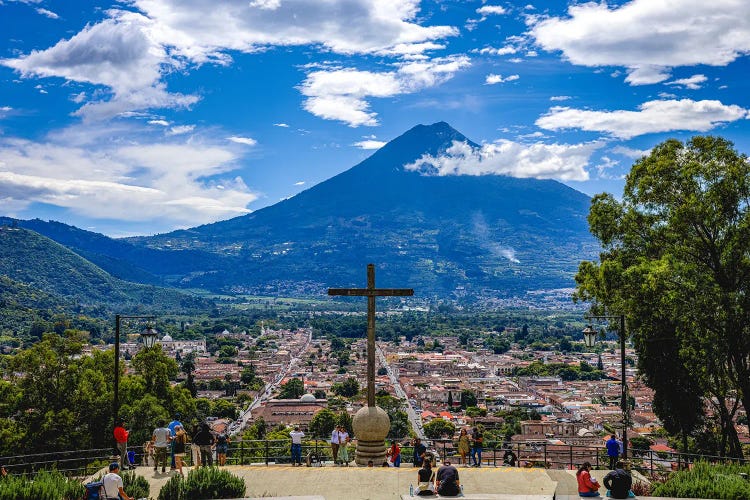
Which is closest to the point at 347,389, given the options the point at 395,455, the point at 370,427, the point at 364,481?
the point at 395,455

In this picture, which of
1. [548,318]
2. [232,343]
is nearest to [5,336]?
[232,343]

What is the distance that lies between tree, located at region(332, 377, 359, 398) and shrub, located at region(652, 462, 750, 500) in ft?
177

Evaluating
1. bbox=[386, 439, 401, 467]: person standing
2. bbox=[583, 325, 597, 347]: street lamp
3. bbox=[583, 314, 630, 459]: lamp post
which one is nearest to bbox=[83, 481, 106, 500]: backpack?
bbox=[386, 439, 401, 467]: person standing

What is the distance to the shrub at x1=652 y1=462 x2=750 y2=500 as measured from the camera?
9502mm

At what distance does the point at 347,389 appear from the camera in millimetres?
65062

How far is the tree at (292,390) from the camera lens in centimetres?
6356

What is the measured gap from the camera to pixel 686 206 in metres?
15.4

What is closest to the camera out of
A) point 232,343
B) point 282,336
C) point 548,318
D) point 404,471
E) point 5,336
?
point 404,471

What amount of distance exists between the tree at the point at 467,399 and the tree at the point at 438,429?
14.9 meters

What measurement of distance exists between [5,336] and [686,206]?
342 ft

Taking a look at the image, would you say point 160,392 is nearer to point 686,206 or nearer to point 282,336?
point 686,206

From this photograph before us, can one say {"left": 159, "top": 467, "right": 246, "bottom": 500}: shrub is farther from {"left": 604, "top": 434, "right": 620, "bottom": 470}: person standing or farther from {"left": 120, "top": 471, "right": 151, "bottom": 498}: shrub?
{"left": 604, "top": 434, "right": 620, "bottom": 470}: person standing

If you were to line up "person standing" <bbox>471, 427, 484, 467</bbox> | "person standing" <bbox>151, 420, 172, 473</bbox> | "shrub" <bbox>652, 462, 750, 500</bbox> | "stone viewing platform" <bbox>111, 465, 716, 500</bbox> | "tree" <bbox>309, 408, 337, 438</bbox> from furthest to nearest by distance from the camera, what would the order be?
"tree" <bbox>309, 408, 337, 438</bbox> → "person standing" <bbox>471, 427, 484, 467</bbox> → "person standing" <bbox>151, 420, 172, 473</bbox> → "stone viewing platform" <bbox>111, 465, 716, 500</bbox> → "shrub" <bbox>652, 462, 750, 500</bbox>

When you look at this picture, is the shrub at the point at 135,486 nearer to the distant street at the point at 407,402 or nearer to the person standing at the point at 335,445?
the person standing at the point at 335,445
